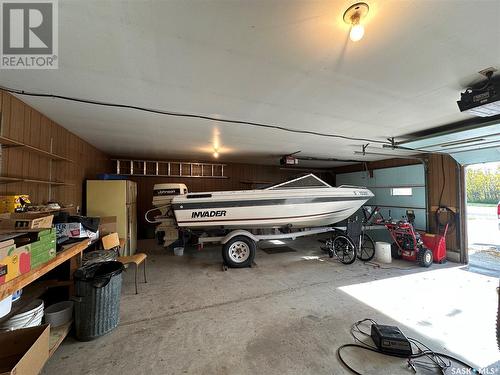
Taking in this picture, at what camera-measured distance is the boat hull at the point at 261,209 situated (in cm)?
396

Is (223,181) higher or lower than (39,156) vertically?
lower

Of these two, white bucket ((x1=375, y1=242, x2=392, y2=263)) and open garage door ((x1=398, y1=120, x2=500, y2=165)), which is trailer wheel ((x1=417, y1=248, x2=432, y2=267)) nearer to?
white bucket ((x1=375, y1=242, x2=392, y2=263))

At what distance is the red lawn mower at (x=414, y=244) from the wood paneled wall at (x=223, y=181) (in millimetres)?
4295

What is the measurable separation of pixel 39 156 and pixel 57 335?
7.71 feet

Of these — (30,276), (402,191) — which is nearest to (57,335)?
(30,276)

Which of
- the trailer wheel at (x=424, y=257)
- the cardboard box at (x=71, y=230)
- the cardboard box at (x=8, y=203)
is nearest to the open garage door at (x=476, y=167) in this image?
the trailer wheel at (x=424, y=257)

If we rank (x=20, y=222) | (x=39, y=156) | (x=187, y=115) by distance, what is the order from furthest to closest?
1. (x=187, y=115)
2. (x=39, y=156)
3. (x=20, y=222)

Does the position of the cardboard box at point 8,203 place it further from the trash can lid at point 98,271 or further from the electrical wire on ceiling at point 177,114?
the electrical wire on ceiling at point 177,114

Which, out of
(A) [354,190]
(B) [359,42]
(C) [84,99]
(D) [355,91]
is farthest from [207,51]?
(A) [354,190]

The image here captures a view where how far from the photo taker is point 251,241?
409cm

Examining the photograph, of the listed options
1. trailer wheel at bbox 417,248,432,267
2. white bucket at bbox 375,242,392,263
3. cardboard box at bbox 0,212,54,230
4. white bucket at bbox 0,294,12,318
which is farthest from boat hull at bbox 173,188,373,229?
white bucket at bbox 0,294,12,318

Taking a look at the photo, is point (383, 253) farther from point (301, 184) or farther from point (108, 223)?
point (108, 223)

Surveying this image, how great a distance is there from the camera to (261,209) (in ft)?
13.6

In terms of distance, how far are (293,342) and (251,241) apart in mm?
2200
